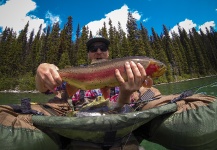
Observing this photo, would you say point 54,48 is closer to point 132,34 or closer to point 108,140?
point 132,34

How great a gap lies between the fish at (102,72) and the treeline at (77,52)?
49.4m

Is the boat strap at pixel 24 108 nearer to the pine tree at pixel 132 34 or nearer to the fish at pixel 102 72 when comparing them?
the fish at pixel 102 72

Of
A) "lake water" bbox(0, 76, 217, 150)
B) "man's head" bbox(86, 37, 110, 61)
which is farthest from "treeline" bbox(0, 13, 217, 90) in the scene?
"man's head" bbox(86, 37, 110, 61)

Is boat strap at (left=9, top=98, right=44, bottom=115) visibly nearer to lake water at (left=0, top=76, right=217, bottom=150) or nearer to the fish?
the fish

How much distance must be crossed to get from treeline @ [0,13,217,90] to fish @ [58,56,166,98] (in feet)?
162

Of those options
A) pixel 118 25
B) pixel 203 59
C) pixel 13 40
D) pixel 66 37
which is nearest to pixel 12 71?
pixel 13 40

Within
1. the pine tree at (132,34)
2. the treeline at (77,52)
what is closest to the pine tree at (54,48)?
the treeline at (77,52)

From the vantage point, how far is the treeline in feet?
195

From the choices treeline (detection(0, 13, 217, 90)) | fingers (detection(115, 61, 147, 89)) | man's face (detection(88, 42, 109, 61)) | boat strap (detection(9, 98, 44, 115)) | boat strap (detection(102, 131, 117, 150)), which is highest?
treeline (detection(0, 13, 217, 90))

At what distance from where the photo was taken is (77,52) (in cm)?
6481

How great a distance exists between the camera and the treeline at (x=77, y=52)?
59550 mm

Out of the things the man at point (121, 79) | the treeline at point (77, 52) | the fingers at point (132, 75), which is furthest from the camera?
the treeline at point (77, 52)

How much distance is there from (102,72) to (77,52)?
6284 centimetres

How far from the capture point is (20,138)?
2293mm
